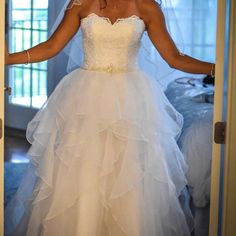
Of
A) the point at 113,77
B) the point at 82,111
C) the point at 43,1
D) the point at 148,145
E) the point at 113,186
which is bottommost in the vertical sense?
the point at 113,186

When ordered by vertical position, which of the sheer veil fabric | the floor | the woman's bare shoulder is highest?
the woman's bare shoulder

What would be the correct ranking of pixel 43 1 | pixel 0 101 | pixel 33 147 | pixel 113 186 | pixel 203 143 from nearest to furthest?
pixel 0 101, pixel 113 186, pixel 33 147, pixel 203 143, pixel 43 1

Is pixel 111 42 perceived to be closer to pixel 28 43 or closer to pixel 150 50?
pixel 150 50

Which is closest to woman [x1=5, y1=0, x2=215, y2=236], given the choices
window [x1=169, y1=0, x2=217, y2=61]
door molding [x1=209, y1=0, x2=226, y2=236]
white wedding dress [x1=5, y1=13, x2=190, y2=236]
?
white wedding dress [x1=5, y1=13, x2=190, y2=236]

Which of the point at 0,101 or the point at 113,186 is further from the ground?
the point at 0,101

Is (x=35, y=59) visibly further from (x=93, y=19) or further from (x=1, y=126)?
(x=1, y=126)

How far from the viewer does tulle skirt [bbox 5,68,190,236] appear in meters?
2.16

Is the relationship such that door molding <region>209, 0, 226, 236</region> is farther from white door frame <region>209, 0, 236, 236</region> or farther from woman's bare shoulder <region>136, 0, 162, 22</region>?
woman's bare shoulder <region>136, 0, 162, 22</region>

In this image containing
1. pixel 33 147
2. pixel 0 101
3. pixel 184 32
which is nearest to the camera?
pixel 0 101

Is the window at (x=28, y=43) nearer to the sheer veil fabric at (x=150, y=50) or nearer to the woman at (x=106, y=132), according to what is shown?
the sheer veil fabric at (x=150, y=50)

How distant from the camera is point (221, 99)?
168 cm

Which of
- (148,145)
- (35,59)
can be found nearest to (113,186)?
(148,145)

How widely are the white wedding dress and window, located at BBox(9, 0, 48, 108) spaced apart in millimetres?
2807

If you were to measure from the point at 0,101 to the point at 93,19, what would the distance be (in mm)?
716
